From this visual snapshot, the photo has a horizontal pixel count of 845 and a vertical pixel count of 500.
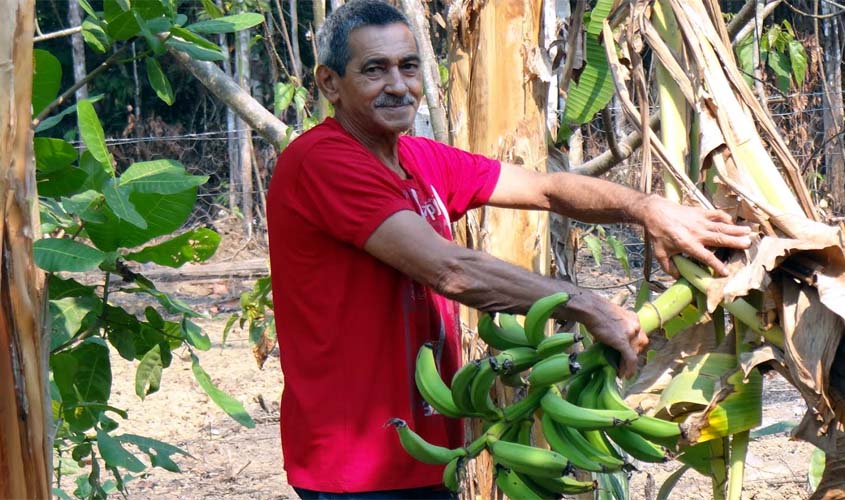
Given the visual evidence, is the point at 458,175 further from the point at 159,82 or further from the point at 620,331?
the point at 159,82

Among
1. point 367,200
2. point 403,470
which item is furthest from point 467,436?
point 367,200

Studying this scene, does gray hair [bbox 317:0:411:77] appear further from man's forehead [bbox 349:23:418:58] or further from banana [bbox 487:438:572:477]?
banana [bbox 487:438:572:477]

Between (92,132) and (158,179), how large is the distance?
199mm

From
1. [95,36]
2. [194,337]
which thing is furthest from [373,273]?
[95,36]

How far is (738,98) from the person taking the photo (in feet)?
7.70

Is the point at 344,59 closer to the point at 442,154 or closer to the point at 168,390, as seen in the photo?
the point at 442,154

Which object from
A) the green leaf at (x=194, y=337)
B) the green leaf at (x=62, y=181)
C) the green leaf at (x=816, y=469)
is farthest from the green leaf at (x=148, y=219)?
the green leaf at (x=816, y=469)

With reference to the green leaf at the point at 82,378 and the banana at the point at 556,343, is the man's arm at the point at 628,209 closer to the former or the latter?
the banana at the point at 556,343

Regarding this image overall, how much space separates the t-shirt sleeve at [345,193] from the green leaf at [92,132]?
59 centimetres

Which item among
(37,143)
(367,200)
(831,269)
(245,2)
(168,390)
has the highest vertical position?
(245,2)

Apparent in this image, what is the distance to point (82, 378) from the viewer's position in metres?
2.98

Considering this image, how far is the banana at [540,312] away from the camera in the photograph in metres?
2.00

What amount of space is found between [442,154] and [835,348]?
3.44ft

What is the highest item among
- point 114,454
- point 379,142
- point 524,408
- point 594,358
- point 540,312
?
point 379,142
